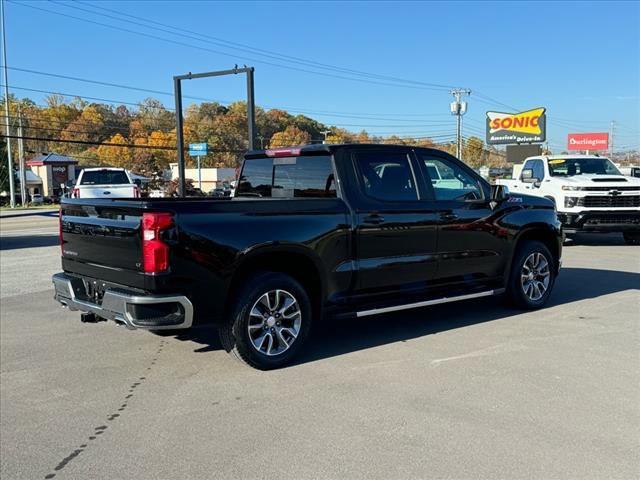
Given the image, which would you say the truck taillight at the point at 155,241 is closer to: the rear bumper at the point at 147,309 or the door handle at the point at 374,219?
the rear bumper at the point at 147,309

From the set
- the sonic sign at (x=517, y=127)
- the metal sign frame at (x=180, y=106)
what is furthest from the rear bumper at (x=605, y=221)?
the sonic sign at (x=517, y=127)

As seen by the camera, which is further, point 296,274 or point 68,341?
point 68,341

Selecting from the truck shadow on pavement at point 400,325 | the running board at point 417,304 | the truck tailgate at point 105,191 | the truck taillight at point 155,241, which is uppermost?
the truck tailgate at point 105,191

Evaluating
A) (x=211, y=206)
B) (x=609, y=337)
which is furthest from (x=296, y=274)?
(x=609, y=337)

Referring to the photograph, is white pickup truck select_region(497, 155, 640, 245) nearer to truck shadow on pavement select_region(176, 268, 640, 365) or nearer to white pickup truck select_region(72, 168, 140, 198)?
truck shadow on pavement select_region(176, 268, 640, 365)

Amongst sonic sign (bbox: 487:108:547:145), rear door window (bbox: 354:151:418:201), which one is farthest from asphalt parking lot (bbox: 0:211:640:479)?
sonic sign (bbox: 487:108:547:145)

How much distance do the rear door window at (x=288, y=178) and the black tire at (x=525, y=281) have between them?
2.69 metres

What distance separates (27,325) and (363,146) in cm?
446

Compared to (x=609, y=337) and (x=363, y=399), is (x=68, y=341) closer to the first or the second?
(x=363, y=399)

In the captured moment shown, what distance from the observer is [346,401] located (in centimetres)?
436

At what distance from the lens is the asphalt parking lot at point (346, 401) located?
11.4ft

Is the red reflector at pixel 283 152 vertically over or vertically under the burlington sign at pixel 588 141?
under

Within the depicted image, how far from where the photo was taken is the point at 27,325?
696 centimetres

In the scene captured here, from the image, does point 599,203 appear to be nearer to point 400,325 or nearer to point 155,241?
point 400,325
